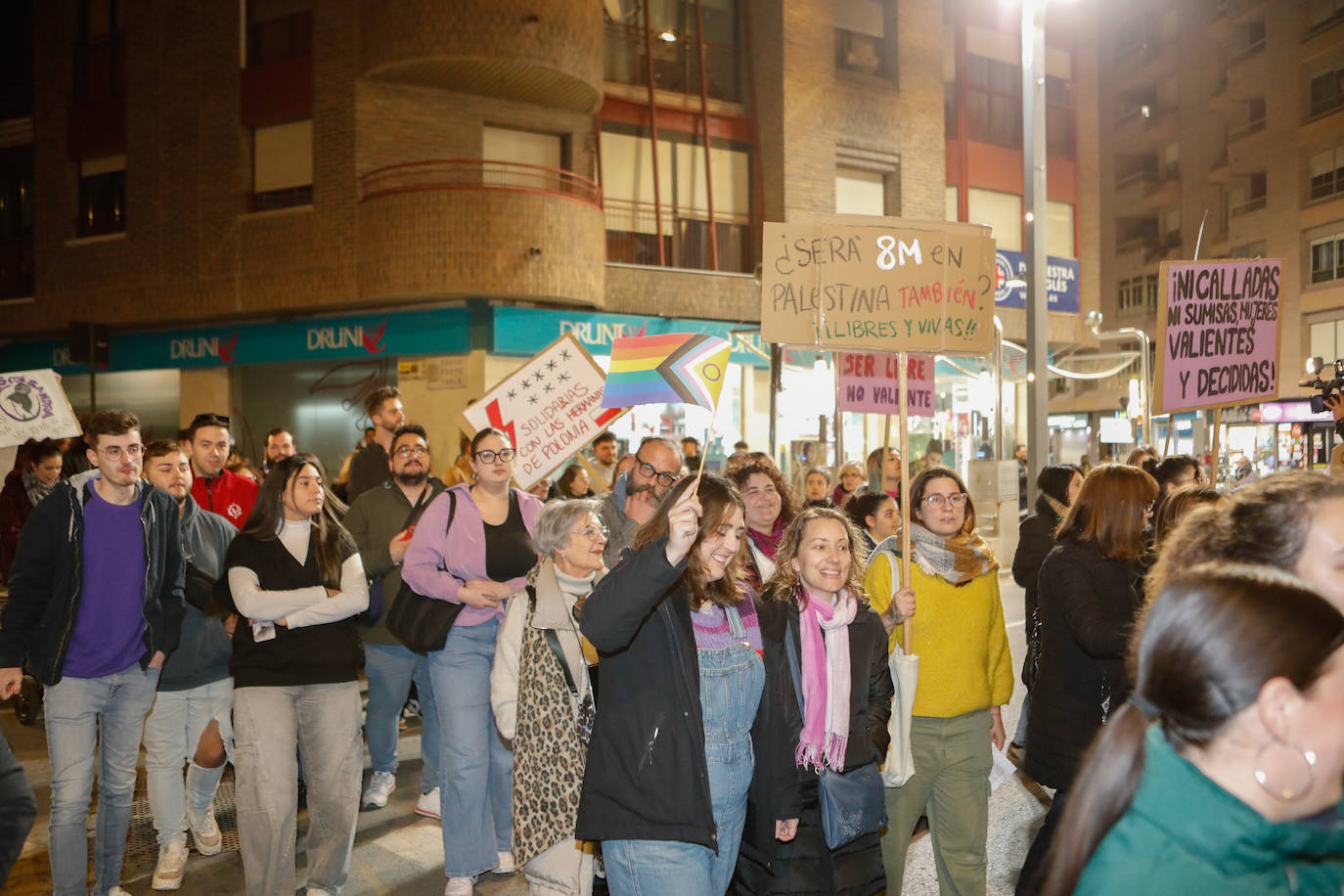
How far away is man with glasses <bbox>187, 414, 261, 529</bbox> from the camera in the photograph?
6582 millimetres

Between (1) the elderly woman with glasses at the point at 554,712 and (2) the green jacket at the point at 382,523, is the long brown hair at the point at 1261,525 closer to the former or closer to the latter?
(1) the elderly woman with glasses at the point at 554,712

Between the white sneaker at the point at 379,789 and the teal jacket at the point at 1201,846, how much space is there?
562 centimetres

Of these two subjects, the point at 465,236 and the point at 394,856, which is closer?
the point at 394,856

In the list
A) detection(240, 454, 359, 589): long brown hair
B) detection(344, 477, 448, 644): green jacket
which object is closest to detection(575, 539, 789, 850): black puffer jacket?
detection(240, 454, 359, 589): long brown hair

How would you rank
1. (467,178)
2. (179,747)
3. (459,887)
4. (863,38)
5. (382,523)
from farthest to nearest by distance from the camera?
1. (863,38)
2. (467,178)
3. (382,523)
4. (179,747)
5. (459,887)

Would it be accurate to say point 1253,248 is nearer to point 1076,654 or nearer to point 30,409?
point 1076,654

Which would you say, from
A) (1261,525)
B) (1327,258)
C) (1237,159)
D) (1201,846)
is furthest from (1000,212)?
(1201,846)

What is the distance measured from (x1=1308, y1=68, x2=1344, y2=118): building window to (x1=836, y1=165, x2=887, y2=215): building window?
23322 millimetres

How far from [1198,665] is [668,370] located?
11.2ft

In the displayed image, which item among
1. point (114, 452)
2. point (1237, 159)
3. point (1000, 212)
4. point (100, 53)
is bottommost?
point (114, 452)

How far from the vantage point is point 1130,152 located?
48.8 metres

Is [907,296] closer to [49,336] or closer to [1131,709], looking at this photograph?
[1131,709]

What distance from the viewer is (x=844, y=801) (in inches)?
149

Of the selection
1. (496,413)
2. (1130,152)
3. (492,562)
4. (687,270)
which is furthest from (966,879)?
(1130,152)
